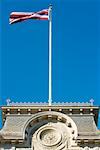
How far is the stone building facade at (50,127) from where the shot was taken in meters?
47.3

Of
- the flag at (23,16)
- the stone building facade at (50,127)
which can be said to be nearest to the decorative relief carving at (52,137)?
the stone building facade at (50,127)

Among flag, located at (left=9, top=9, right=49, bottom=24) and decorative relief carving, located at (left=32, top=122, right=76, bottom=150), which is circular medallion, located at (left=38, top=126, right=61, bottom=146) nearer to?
decorative relief carving, located at (left=32, top=122, right=76, bottom=150)

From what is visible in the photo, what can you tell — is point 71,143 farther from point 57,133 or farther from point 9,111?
point 9,111

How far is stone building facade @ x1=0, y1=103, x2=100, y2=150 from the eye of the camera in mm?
47344

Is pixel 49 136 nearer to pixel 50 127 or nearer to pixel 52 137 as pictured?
pixel 52 137

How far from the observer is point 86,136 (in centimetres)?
4734

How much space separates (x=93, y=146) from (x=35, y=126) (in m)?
4.29

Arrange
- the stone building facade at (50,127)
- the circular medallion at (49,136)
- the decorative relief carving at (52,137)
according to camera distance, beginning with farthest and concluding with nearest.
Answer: the circular medallion at (49,136), the decorative relief carving at (52,137), the stone building facade at (50,127)

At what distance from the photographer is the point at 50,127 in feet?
159

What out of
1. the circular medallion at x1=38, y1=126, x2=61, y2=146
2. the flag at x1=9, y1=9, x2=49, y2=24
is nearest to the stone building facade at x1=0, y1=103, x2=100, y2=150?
the circular medallion at x1=38, y1=126, x2=61, y2=146

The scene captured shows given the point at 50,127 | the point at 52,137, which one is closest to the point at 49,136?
the point at 52,137

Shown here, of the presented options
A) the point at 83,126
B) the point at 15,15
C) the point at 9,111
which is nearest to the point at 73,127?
the point at 83,126

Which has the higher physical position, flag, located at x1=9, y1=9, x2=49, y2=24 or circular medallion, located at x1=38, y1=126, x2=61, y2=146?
flag, located at x1=9, y1=9, x2=49, y2=24

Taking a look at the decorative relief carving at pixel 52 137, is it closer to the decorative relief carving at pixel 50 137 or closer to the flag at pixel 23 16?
the decorative relief carving at pixel 50 137
